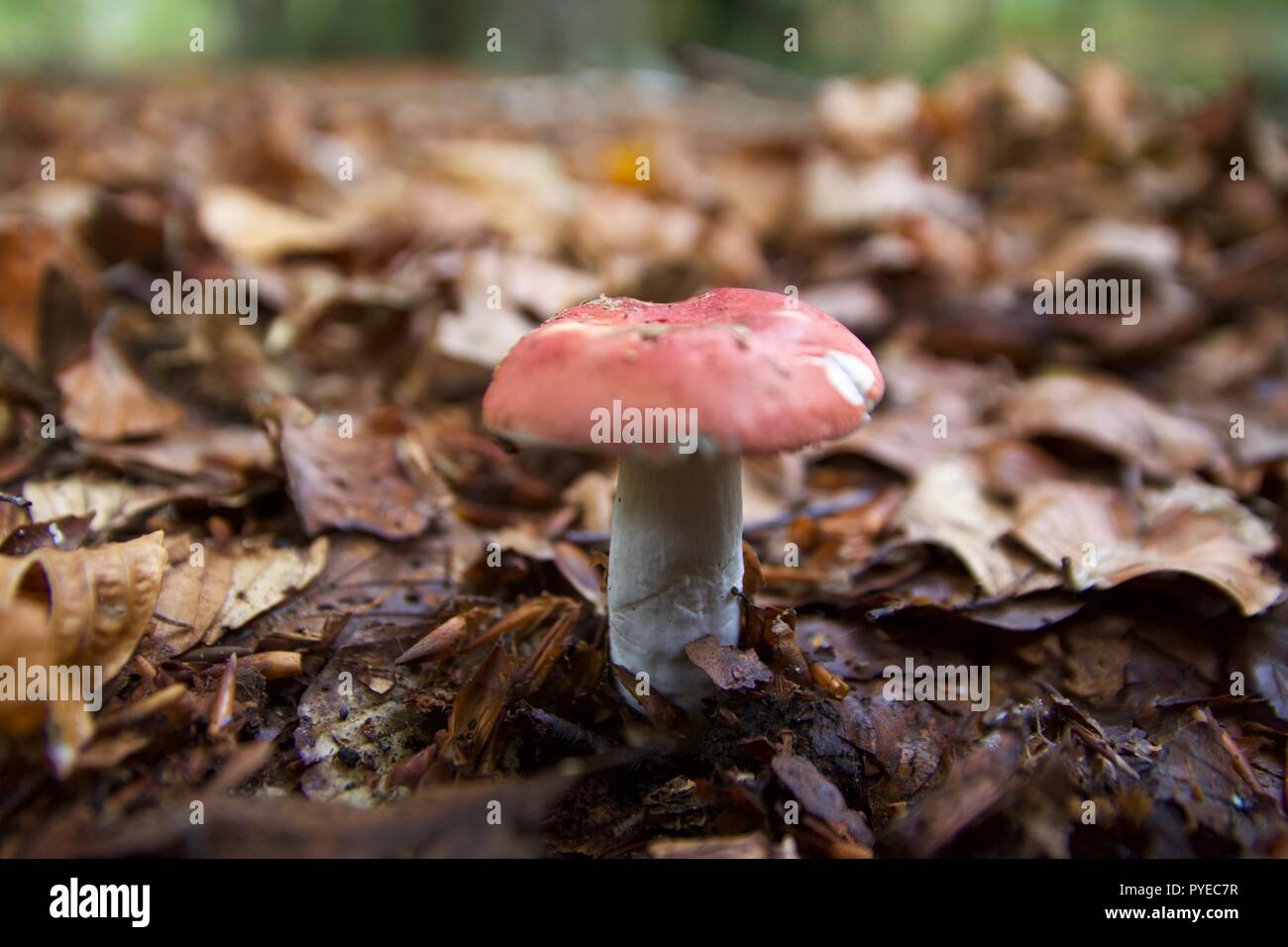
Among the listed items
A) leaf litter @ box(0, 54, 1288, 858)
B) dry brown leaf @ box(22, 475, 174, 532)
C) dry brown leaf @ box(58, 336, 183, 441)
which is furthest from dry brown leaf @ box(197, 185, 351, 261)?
dry brown leaf @ box(22, 475, 174, 532)

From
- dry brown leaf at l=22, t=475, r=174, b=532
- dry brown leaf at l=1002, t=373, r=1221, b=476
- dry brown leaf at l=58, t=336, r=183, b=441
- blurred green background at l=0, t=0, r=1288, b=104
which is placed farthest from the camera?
blurred green background at l=0, t=0, r=1288, b=104

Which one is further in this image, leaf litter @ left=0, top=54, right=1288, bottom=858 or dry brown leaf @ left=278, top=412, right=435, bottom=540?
dry brown leaf @ left=278, top=412, right=435, bottom=540

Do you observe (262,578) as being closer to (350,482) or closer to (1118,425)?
(350,482)

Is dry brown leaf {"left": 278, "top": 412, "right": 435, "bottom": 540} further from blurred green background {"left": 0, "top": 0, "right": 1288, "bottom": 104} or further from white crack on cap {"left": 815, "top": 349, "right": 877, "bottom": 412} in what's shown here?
blurred green background {"left": 0, "top": 0, "right": 1288, "bottom": 104}

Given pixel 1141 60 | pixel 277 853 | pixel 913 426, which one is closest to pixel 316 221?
pixel 913 426

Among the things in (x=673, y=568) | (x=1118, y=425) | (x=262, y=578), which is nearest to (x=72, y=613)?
(x=262, y=578)

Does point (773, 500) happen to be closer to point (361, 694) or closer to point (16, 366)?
point (361, 694)
